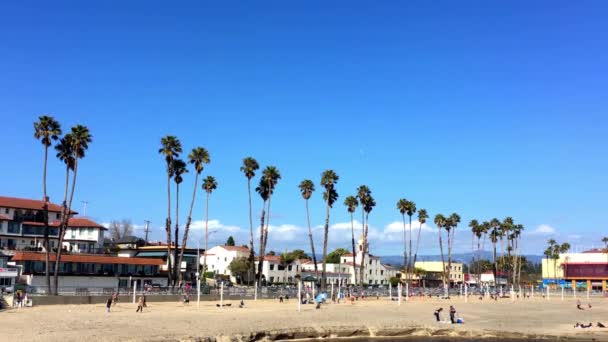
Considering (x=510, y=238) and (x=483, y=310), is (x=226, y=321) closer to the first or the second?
(x=483, y=310)

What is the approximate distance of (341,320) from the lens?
46.4 meters

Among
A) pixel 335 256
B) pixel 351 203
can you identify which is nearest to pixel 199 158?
pixel 351 203

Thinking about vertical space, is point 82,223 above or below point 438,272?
above

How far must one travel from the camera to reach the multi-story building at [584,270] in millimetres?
133250

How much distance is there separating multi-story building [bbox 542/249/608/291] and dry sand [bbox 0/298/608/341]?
81.9m

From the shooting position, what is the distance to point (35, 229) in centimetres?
8700

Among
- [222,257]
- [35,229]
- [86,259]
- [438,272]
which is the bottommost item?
[438,272]

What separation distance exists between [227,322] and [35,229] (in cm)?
5784

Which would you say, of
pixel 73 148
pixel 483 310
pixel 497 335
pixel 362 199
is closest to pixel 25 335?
pixel 497 335

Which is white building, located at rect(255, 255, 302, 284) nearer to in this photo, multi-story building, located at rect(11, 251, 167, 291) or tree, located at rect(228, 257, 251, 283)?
tree, located at rect(228, 257, 251, 283)

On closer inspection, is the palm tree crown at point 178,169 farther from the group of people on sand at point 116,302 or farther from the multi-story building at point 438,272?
the multi-story building at point 438,272

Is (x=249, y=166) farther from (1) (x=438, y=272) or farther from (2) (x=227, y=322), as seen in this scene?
(1) (x=438, y=272)

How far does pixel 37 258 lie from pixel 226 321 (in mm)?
36957

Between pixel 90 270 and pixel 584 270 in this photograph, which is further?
pixel 584 270
